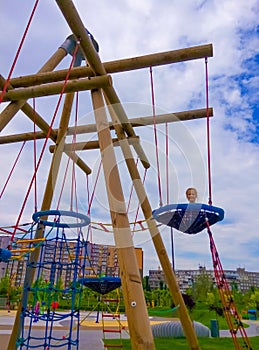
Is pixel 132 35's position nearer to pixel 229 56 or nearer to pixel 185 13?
pixel 185 13

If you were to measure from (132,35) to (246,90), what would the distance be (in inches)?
256

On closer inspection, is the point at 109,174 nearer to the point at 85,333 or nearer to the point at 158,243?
the point at 158,243

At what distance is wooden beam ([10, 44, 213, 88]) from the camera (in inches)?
133

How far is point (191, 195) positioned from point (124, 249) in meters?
1.47

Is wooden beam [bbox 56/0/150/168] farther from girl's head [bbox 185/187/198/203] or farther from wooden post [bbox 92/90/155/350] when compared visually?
girl's head [bbox 185/187/198/203]

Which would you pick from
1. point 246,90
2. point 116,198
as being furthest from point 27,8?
point 246,90

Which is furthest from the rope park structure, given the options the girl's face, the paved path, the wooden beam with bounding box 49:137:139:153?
the paved path

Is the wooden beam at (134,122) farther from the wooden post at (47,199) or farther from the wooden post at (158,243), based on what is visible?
the wooden post at (158,243)

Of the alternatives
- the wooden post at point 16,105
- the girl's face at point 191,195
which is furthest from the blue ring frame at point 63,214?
the girl's face at point 191,195

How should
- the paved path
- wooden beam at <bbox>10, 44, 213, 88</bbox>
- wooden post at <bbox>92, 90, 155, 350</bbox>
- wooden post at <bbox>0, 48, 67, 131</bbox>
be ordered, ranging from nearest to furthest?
wooden post at <bbox>92, 90, 155, 350</bbox>
wooden post at <bbox>0, 48, 67, 131</bbox>
wooden beam at <bbox>10, 44, 213, 88</bbox>
the paved path

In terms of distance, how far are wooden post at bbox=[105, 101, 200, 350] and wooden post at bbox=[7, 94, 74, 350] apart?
0.79 meters

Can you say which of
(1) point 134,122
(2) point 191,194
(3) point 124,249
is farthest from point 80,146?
(3) point 124,249

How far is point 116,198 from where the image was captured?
307 centimetres

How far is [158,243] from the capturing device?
15.2 feet
